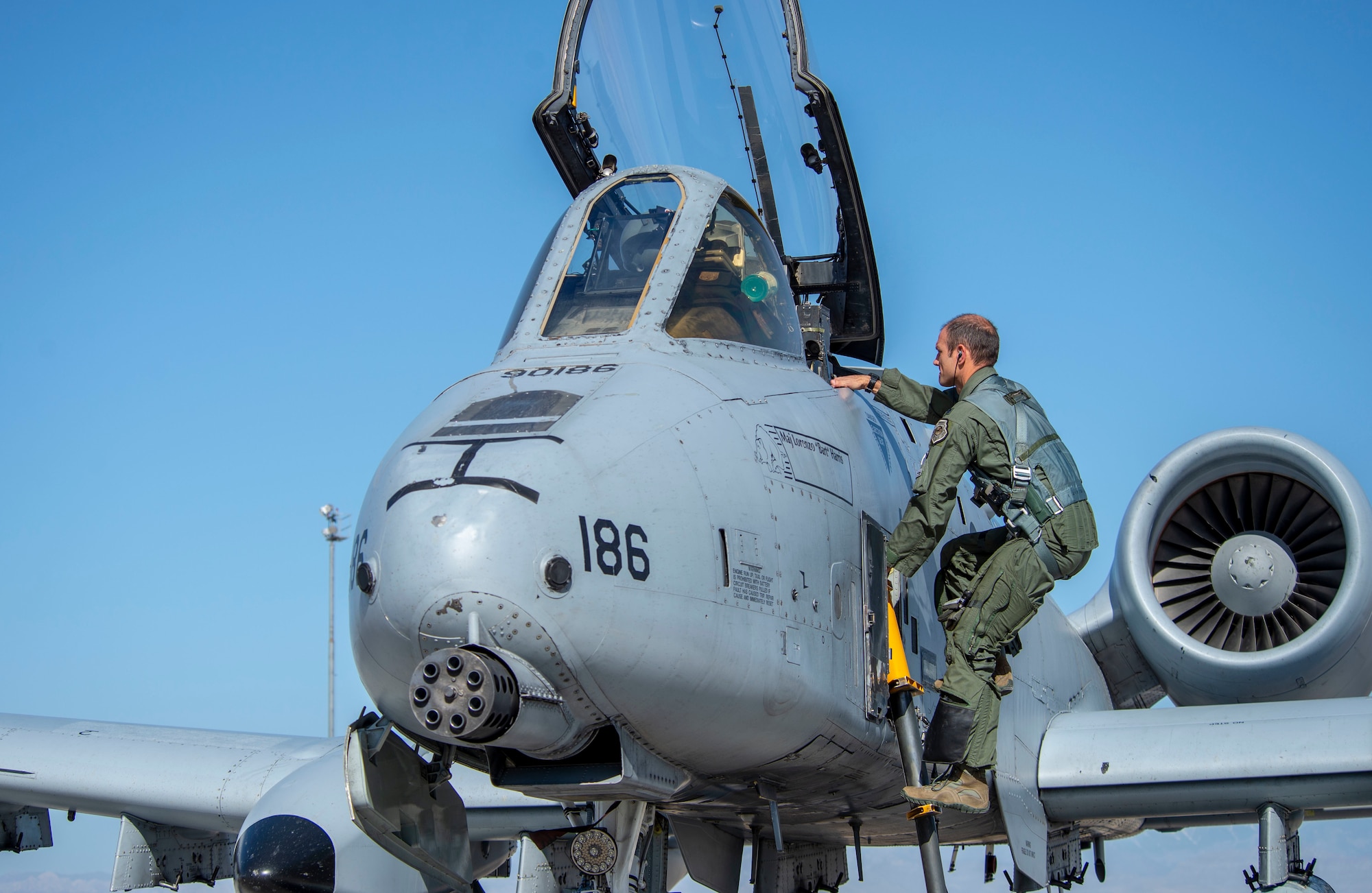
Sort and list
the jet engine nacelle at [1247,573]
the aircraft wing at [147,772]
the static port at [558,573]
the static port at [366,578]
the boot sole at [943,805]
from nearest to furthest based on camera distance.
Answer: the static port at [558,573]
the static port at [366,578]
the boot sole at [943,805]
the aircraft wing at [147,772]
the jet engine nacelle at [1247,573]

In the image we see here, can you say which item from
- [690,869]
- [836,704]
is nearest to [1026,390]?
[836,704]

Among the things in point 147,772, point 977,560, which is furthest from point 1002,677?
point 147,772

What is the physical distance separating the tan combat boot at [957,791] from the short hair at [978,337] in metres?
1.81

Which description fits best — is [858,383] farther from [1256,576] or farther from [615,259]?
[1256,576]

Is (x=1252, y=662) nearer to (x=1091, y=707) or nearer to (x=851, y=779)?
(x=1091, y=707)

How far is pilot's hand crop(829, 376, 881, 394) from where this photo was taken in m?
6.00

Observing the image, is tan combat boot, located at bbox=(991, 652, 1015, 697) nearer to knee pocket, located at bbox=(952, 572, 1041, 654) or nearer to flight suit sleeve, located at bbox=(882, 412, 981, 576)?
knee pocket, located at bbox=(952, 572, 1041, 654)

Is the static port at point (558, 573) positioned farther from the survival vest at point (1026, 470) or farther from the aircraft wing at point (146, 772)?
the aircraft wing at point (146, 772)

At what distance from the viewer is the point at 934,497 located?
511 centimetres

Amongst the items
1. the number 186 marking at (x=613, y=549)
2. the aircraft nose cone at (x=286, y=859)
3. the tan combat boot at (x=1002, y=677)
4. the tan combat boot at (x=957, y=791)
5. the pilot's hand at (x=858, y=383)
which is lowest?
the aircraft nose cone at (x=286, y=859)

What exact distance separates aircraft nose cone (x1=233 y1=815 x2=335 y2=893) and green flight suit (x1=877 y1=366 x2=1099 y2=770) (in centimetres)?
325

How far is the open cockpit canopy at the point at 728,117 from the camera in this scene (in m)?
7.86

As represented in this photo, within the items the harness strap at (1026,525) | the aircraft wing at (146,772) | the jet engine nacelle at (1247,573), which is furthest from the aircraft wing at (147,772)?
the jet engine nacelle at (1247,573)

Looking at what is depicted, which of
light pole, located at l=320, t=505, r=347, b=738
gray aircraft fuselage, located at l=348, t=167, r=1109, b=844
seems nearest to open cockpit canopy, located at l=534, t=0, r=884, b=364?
gray aircraft fuselage, located at l=348, t=167, r=1109, b=844
